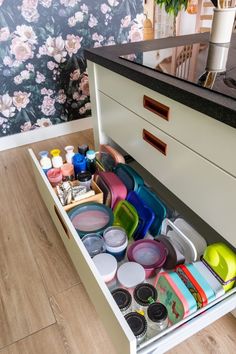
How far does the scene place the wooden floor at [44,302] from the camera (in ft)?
2.70

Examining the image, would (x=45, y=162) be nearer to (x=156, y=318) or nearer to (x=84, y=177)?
(x=84, y=177)

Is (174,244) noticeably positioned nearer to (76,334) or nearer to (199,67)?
(76,334)

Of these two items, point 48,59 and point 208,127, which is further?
point 48,59

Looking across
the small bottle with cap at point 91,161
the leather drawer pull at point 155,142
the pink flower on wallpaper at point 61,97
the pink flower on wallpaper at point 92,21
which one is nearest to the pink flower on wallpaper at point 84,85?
the pink flower on wallpaper at point 61,97

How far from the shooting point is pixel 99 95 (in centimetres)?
121

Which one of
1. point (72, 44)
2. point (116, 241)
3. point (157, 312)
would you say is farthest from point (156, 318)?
point (72, 44)

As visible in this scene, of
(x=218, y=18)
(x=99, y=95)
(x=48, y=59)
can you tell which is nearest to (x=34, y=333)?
(x=99, y=95)

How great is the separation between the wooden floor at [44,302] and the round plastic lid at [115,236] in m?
0.24

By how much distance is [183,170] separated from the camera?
794 mm

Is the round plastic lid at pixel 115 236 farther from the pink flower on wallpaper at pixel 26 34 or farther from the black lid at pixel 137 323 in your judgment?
the pink flower on wallpaper at pixel 26 34

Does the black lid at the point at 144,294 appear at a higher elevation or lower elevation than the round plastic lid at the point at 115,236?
lower

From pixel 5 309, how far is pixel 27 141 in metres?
1.26

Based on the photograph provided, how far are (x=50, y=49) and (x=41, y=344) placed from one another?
63.4 inches

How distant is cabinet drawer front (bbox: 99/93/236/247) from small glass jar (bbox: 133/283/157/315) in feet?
0.78
